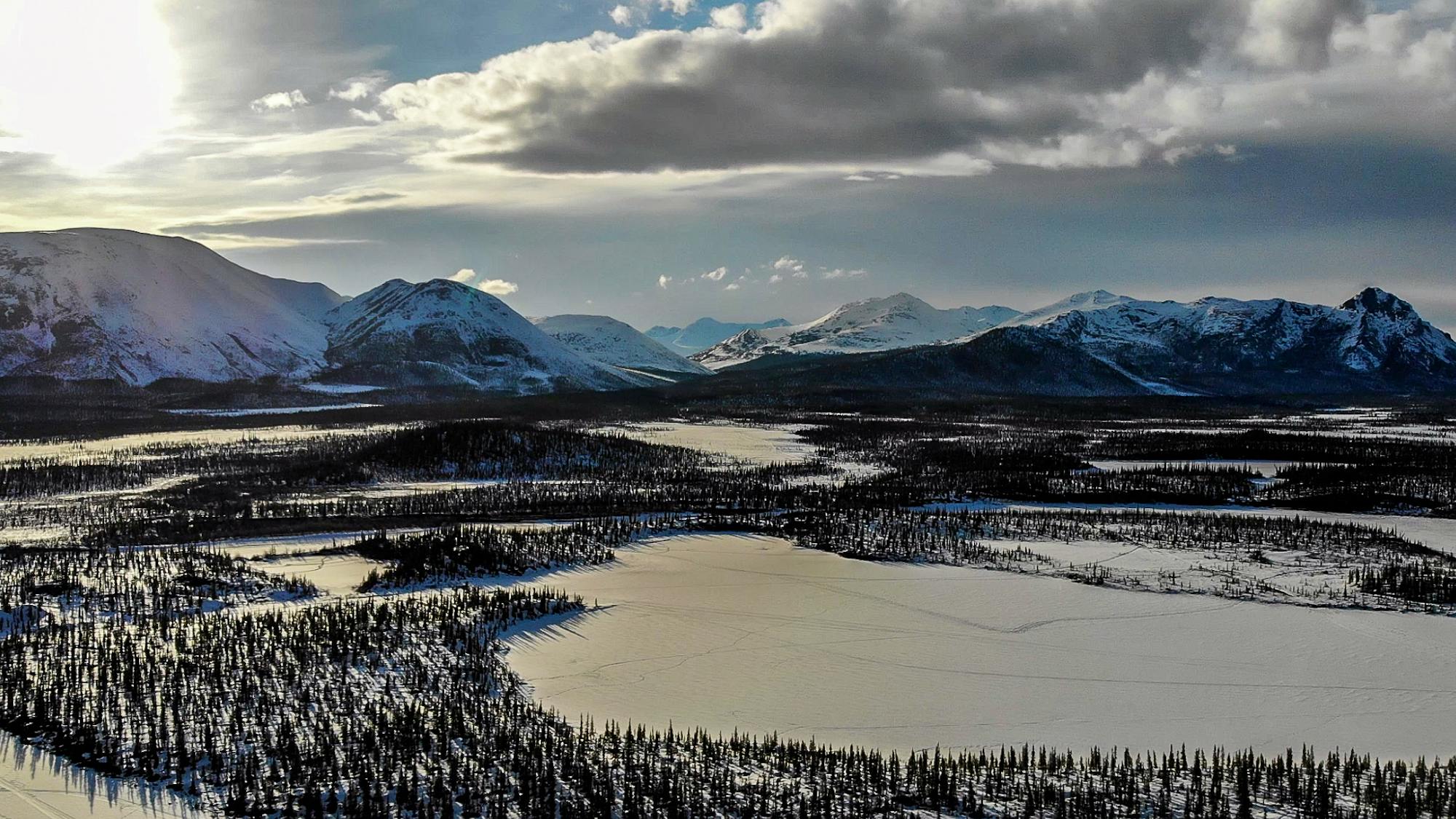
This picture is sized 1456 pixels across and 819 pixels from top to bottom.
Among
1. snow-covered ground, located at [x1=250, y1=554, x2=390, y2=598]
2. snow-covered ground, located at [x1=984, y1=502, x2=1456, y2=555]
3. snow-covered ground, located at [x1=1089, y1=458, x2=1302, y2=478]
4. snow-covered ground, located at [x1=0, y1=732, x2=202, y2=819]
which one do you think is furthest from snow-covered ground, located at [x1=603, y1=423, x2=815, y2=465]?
snow-covered ground, located at [x1=0, y1=732, x2=202, y2=819]

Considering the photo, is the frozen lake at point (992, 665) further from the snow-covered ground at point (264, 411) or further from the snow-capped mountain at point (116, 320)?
the snow-capped mountain at point (116, 320)

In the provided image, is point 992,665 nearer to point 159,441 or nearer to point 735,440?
point 735,440

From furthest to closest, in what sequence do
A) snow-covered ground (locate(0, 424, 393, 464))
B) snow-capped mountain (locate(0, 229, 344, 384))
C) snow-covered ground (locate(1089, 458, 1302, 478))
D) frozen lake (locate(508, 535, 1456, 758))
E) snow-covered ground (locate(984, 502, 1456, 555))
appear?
snow-capped mountain (locate(0, 229, 344, 384)) < snow-covered ground (locate(0, 424, 393, 464)) < snow-covered ground (locate(1089, 458, 1302, 478)) < snow-covered ground (locate(984, 502, 1456, 555)) < frozen lake (locate(508, 535, 1456, 758))

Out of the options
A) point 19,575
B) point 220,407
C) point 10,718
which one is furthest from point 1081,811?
point 220,407

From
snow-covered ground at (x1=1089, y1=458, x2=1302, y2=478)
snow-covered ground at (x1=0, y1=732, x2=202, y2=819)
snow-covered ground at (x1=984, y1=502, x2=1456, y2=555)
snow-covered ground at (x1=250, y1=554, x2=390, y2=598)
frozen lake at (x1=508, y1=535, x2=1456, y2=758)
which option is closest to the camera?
snow-covered ground at (x1=0, y1=732, x2=202, y2=819)

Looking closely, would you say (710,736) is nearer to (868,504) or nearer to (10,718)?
(10,718)

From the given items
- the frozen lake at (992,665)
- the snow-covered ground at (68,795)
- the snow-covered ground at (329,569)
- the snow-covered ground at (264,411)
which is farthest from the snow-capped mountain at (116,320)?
the snow-covered ground at (68,795)

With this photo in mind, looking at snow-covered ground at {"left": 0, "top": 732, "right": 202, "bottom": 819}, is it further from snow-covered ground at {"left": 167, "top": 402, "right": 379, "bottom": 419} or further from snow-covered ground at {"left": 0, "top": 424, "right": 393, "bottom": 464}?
snow-covered ground at {"left": 167, "top": 402, "right": 379, "bottom": 419}
